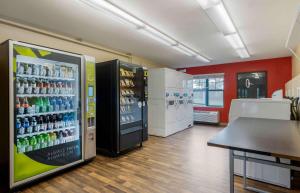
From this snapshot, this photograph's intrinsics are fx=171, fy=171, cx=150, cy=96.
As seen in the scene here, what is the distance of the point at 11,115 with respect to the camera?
2.23 metres

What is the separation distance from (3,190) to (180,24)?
3707 mm

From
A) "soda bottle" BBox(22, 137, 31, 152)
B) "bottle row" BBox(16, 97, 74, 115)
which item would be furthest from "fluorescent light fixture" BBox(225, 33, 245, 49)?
"soda bottle" BBox(22, 137, 31, 152)

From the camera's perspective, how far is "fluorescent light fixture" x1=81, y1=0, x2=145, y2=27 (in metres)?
2.26

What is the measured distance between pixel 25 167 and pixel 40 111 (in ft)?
2.62

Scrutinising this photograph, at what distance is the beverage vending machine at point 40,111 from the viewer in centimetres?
227

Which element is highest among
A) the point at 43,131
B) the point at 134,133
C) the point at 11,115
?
the point at 11,115

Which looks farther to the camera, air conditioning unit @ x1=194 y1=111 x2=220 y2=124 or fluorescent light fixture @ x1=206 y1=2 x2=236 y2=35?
air conditioning unit @ x1=194 y1=111 x2=220 y2=124

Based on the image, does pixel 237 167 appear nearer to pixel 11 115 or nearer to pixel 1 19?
pixel 11 115

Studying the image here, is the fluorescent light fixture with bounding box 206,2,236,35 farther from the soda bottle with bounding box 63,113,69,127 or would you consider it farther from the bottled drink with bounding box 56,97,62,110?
the soda bottle with bounding box 63,113,69,127

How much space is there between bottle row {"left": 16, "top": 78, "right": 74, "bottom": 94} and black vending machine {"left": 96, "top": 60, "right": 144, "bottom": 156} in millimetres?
818

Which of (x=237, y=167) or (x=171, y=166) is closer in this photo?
(x=237, y=167)

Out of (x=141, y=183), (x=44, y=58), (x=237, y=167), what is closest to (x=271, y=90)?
(x=237, y=167)

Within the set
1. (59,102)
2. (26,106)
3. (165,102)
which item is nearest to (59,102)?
(59,102)

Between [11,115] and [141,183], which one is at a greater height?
[11,115]
